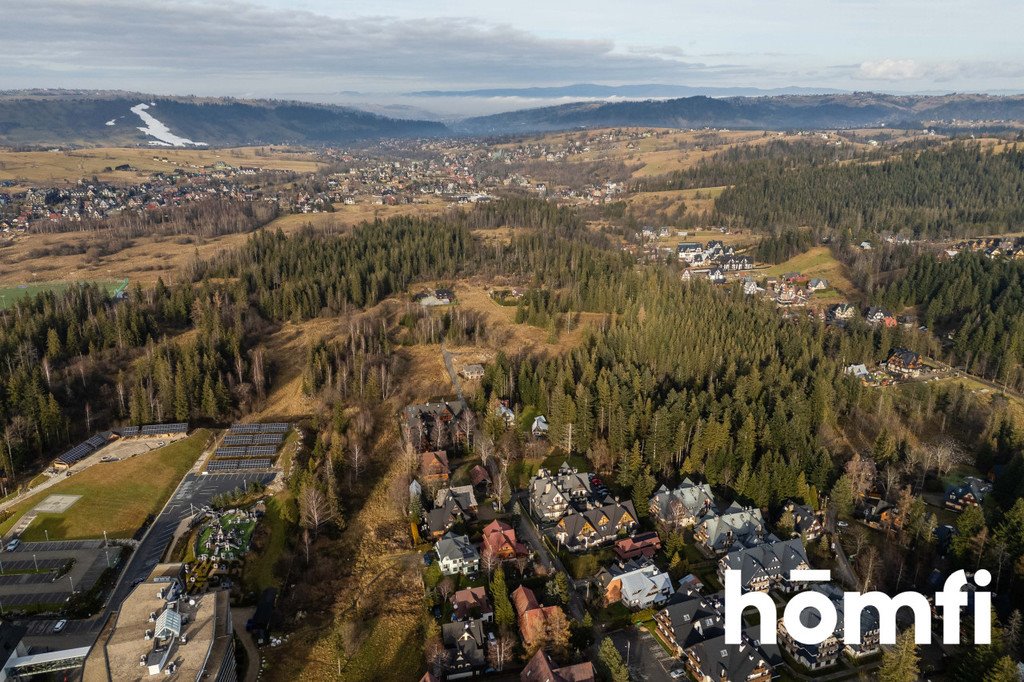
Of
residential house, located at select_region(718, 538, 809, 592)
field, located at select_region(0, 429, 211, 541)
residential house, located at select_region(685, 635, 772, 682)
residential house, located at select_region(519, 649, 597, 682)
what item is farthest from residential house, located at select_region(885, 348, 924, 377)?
field, located at select_region(0, 429, 211, 541)

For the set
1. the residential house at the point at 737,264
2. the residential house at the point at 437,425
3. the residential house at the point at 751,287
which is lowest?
the residential house at the point at 437,425

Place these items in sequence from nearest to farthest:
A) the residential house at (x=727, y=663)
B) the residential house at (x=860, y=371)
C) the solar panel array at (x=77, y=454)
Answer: the residential house at (x=727, y=663), the solar panel array at (x=77, y=454), the residential house at (x=860, y=371)

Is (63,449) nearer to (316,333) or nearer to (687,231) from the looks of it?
(316,333)

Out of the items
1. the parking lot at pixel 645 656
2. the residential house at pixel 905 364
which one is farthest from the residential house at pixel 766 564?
the residential house at pixel 905 364

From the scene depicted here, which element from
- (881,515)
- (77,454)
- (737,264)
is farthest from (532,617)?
(737,264)

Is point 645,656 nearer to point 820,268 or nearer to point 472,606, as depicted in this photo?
point 472,606

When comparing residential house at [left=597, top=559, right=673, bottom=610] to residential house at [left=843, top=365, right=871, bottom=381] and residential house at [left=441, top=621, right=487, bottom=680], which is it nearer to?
residential house at [left=441, top=621, right=487, bottom=680]

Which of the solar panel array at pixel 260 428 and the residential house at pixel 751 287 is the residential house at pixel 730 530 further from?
the residential house at pixel 751 287
